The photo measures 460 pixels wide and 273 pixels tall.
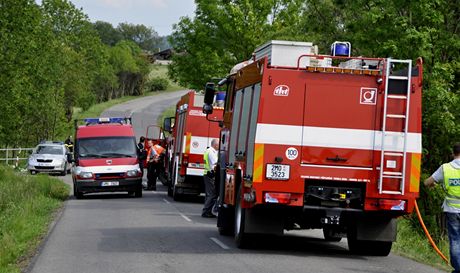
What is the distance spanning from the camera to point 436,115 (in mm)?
28078

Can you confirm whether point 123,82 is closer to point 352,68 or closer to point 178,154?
point 178,154

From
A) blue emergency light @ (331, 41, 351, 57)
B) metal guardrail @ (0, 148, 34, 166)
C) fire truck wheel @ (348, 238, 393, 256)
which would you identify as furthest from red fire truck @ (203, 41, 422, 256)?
metal guardrail @ (0, 148, 34, 166)

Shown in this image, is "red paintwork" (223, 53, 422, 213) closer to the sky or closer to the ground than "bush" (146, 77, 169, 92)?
closer to the ground

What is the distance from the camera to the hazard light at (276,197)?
13.7 metres

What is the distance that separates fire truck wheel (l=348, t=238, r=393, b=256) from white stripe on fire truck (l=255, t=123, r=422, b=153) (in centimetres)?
169

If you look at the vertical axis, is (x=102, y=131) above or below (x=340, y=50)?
below

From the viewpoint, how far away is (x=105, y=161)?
2884 centimetres

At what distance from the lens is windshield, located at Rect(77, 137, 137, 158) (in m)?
29.4

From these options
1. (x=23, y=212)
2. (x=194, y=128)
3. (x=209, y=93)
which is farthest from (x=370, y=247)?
(x=194, y=128)

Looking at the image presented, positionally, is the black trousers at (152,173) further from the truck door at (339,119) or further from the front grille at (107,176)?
the truck door at (339,119)

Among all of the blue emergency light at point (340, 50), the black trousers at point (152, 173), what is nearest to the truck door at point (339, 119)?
the blue emergency light at point (340, 50)

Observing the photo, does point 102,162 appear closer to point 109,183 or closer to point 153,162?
point 109,183

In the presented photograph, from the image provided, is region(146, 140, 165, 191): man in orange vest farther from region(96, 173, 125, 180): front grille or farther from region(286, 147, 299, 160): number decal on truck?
region(286, 147, 299, 160): number decal on truck

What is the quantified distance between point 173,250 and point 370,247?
315 cm
